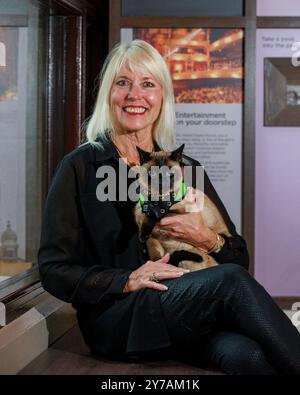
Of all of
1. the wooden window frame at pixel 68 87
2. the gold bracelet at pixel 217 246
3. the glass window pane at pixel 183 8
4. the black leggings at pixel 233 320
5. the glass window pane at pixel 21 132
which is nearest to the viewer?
the black leggings at pixel 233 320

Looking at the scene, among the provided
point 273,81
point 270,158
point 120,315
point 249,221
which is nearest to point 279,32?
point 273,81

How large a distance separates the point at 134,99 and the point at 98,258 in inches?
21.9

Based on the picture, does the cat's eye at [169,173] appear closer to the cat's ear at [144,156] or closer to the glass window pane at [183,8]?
the cat's ear at [144,156]

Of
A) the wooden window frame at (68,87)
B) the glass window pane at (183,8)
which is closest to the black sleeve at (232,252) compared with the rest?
the wooden window frame at (68,87)

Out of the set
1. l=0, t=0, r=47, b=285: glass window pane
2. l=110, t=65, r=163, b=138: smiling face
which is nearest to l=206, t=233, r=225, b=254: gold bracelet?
l=110, t=65, r=163, b=138: smiling face

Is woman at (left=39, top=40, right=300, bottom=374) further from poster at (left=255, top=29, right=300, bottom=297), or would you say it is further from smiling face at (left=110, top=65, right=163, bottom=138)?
poster at (left=255, top=29, right=300, bottom=297)

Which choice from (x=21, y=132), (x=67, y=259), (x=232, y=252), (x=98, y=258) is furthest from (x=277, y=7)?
(x=67, y=259)

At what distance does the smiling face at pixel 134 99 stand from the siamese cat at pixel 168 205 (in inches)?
8.7

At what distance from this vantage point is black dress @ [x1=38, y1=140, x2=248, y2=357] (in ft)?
6.95

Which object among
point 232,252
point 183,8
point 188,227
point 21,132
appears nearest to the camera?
point 188,227

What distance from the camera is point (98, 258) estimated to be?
7.53 feet

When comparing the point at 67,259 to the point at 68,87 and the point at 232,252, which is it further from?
the point at 68,87

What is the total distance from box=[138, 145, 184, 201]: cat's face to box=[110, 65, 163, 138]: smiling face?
10.1 inches

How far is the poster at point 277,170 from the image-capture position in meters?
3.70
